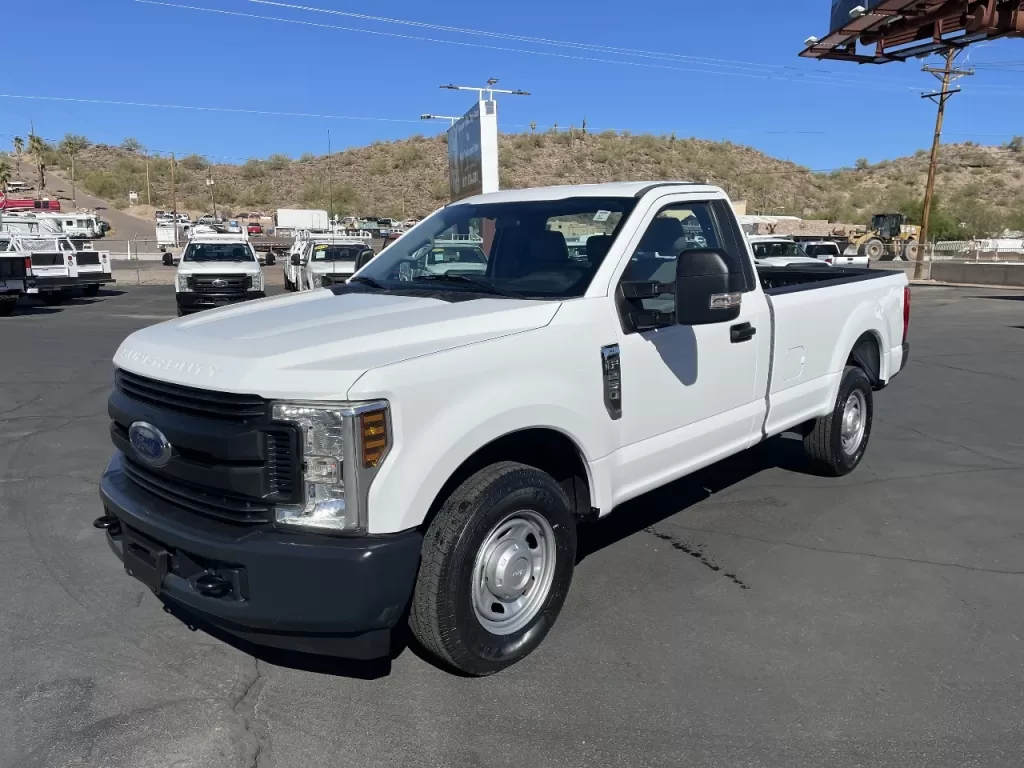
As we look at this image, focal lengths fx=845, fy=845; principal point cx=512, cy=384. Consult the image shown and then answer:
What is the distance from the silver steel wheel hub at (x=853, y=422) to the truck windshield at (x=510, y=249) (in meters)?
2.94

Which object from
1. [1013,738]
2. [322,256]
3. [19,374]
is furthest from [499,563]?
[322,256]

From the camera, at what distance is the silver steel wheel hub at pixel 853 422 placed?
6258 millimetres

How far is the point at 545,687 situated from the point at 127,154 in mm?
126637

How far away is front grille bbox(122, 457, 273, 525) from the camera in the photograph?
9.75ft

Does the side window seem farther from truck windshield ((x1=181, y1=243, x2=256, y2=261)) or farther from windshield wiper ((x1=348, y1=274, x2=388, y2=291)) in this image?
truck windshield ((x1=181, y1=243, x2=256, y2=261))

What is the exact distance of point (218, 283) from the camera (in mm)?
18359

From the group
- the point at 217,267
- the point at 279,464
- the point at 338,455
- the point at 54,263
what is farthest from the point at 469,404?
the point at 54,263

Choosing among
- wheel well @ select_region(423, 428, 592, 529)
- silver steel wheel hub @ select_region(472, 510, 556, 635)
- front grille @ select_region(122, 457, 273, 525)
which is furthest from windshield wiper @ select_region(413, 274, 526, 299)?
front grille @ select_region(122, 457, 273, 525)

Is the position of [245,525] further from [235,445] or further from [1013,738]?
[1013,738]

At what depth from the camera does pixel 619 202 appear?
14.3ft

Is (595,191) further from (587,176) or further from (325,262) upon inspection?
(587,176)

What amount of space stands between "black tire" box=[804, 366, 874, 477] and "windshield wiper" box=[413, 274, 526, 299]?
307cm

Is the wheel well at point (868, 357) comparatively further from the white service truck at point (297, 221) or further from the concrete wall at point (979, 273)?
the white service truck at point (297, 221)

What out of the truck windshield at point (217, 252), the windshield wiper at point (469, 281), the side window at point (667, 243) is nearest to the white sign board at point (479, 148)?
the truck windshield at point (217, 252)
